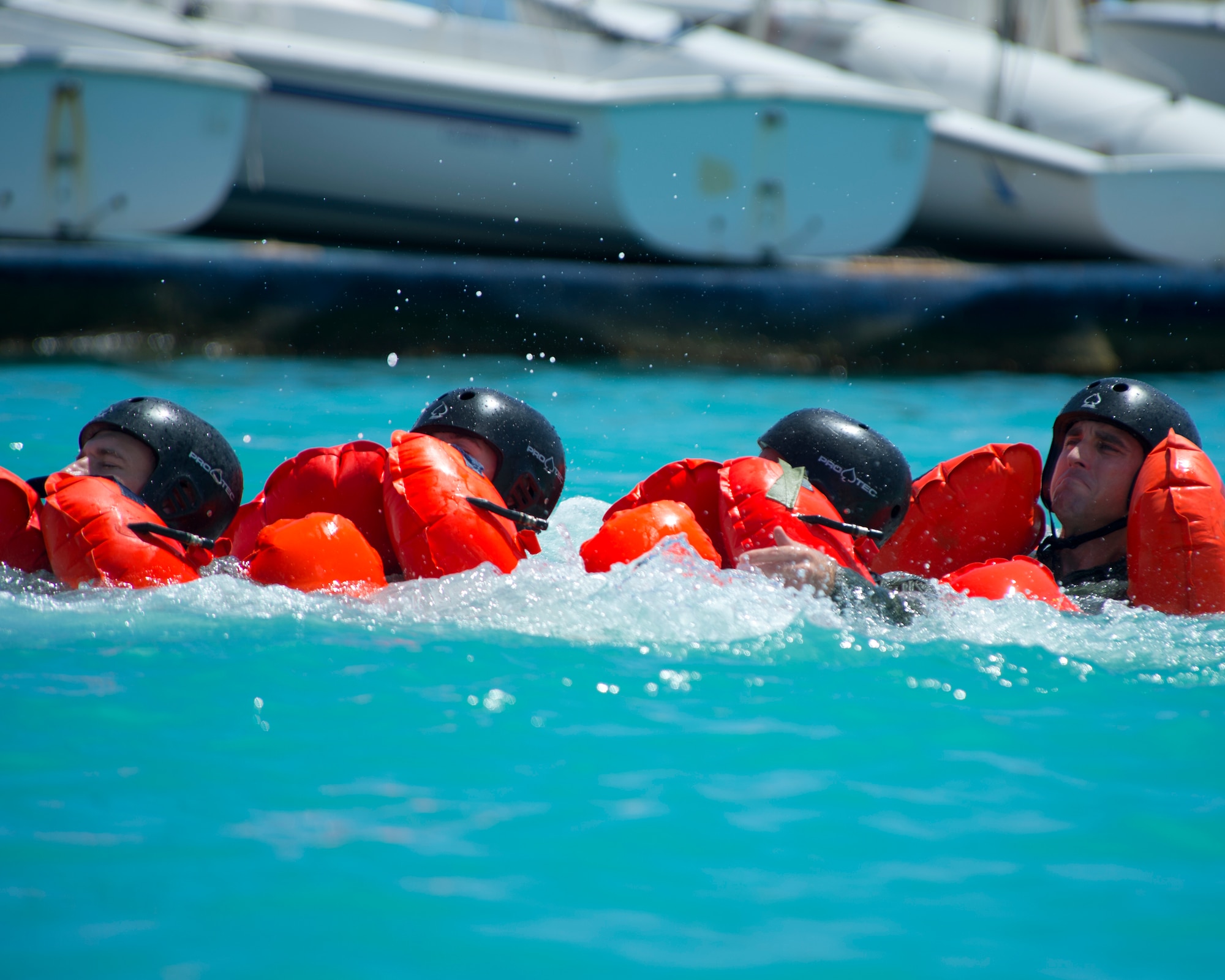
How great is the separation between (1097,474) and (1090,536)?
0.83ft

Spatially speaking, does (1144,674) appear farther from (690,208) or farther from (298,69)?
(298,69)

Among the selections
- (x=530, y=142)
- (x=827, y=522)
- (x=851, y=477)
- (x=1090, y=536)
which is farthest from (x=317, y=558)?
(x=530, y=142)

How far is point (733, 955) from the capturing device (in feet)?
8.13

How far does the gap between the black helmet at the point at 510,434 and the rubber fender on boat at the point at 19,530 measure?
1.41 m

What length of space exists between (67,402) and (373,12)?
659 cm

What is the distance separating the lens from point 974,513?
5.41 metres

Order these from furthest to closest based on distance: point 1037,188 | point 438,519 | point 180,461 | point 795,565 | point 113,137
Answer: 1. point 1037,188
2. point 113,137
3. point 180,461
4. point 438,519
5. point 795,565

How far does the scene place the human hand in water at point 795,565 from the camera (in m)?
4.17

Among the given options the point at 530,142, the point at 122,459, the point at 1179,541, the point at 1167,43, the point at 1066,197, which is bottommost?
the point at 122,459

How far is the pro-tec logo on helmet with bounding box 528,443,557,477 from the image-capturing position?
4.90 meters

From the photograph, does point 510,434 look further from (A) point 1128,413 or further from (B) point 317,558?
(A) point 1128,413

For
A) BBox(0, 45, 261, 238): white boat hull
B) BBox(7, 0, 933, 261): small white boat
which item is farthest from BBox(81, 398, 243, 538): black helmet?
BBox(7, 0, 933, 261): small white boat

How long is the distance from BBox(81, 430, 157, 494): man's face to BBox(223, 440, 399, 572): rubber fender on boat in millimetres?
484

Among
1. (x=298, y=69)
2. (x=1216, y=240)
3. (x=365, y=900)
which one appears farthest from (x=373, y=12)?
(x=365, y=900)
